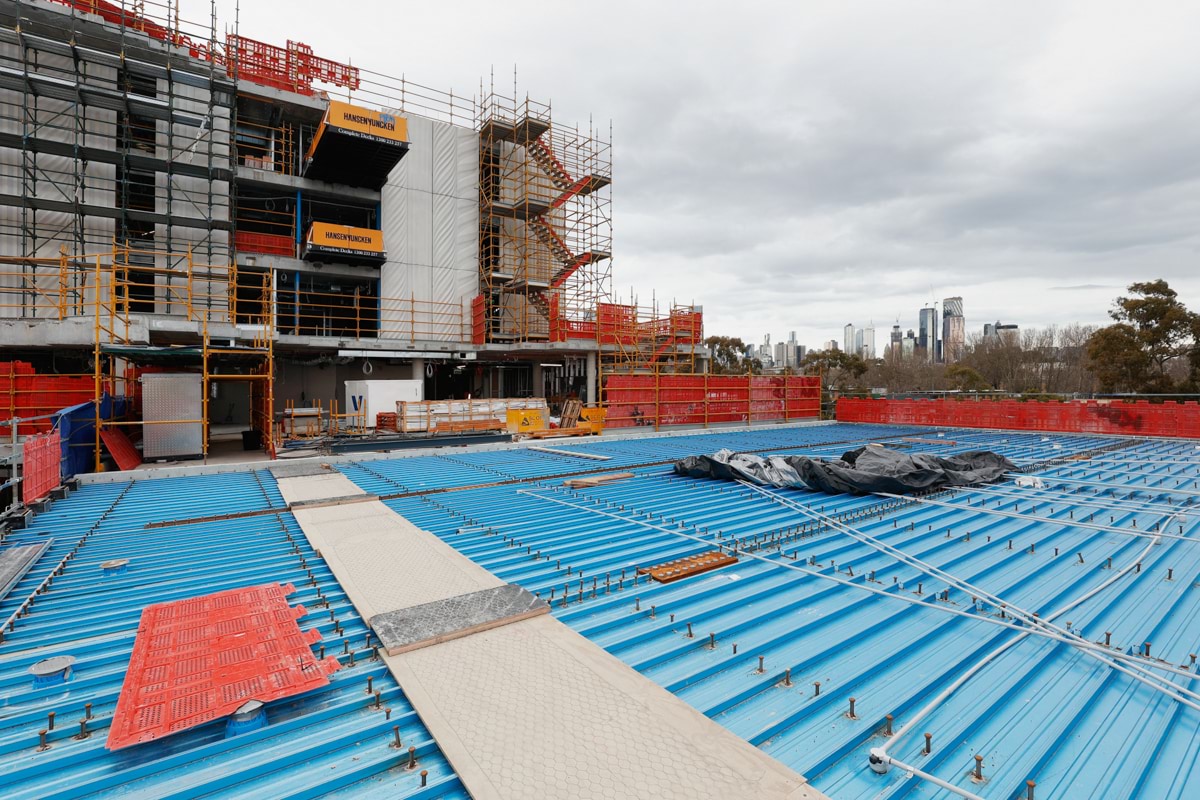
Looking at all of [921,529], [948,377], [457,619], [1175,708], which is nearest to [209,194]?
[457,619]

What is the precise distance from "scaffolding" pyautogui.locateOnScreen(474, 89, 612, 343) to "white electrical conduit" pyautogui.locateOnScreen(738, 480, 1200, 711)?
2266 cm

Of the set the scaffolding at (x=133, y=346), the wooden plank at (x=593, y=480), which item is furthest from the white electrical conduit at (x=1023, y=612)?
the scaffolding at (x=133, y=346)

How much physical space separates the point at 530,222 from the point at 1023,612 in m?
29.8

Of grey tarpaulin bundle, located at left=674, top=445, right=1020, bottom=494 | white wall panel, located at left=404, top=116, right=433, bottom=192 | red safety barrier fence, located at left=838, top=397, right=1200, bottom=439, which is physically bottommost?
grey tarpaulin bundle, located at left=674, top=445, right=1020, bottom=494

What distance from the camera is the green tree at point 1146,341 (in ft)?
96.3

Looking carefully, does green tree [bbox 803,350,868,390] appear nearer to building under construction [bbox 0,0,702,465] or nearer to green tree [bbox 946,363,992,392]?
green tree [bbox 946,363,992,392]

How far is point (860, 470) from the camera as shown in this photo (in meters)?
9.54

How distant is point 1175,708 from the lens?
10.7 ft

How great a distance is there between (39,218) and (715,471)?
2811 centimetres

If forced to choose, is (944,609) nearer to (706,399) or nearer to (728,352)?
(706,399)

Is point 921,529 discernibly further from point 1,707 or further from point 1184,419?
point 1184,419

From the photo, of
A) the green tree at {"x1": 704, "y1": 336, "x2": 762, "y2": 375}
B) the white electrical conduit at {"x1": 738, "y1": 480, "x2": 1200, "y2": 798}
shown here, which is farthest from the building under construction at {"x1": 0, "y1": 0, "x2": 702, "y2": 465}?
the green tree at {"x1": 704, "y1": 336, "x2": 762, "y2": 375}

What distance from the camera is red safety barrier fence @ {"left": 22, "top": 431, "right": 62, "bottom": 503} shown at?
7.66m

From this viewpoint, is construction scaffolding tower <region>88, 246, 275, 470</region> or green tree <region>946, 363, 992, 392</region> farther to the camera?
green tree <region>946, 363, 992, 392</region>
